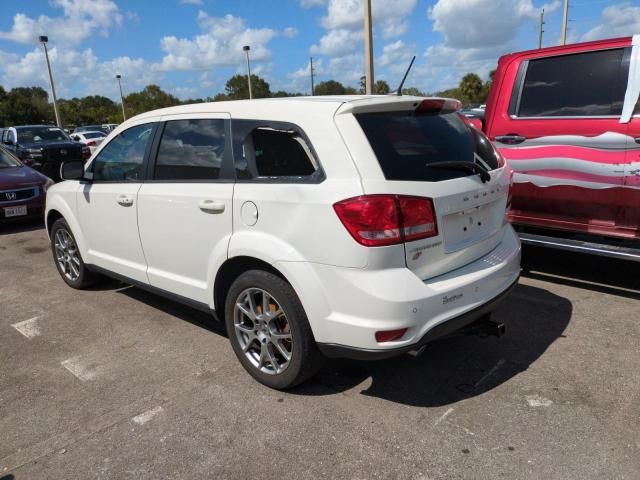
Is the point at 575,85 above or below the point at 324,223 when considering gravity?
above

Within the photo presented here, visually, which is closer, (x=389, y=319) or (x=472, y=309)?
(x=389, y=319)

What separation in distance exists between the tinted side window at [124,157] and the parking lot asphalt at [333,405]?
1277 mm

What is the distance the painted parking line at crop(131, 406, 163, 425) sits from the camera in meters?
2.98

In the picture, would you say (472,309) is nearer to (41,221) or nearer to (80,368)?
(80,368)

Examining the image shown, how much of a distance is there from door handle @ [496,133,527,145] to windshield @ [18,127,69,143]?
13.3 meters

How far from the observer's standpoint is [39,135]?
14.5 m

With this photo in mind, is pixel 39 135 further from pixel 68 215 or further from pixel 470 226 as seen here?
pixel 470 226

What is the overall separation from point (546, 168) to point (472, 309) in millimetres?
2401

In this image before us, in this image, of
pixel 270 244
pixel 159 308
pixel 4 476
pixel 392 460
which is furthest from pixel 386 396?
pixel 159 308

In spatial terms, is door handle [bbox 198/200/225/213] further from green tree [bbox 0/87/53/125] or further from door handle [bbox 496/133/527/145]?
green tree [bbox 0/87/53/125]

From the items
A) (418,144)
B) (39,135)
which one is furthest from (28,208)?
(418,144)

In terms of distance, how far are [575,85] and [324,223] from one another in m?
3.24

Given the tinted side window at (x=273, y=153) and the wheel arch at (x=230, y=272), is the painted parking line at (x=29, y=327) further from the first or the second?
the tinted side window at (x=273, y=153)

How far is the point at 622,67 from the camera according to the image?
431cm
